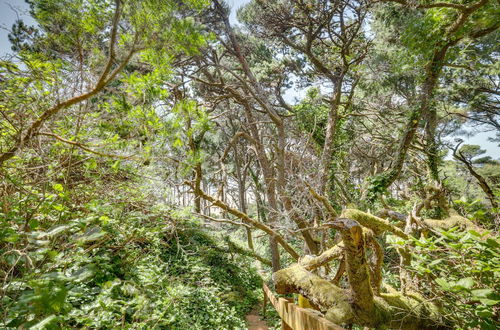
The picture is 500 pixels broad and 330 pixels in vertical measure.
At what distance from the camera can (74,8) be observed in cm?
194

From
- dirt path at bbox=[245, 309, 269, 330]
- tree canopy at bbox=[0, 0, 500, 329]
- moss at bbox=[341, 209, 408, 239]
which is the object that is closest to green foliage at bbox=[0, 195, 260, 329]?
tree canopy at bbox=[0, 0, 500, 329]

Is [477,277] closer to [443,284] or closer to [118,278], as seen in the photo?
[443,284]

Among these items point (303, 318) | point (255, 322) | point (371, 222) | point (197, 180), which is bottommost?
point (255, 322)

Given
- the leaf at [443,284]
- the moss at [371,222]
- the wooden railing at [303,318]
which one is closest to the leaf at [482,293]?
the leaf at [443,284]

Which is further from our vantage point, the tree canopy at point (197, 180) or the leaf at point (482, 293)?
the tree canopy at point (197, 180)

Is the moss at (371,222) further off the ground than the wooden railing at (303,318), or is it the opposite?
the moss at (371,222)

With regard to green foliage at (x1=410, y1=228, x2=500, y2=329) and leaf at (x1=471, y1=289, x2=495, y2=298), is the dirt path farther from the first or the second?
leaf at (x1=471, y1=289, x2=495, y2=298)

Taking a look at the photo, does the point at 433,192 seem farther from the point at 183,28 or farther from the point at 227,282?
the point at 227,282

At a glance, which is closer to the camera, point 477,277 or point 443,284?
point 443,284

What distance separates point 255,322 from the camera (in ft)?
22.0

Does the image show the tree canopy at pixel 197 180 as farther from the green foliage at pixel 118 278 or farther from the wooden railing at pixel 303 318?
the wooden railing at pixel 303 318

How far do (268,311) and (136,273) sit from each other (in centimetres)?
486

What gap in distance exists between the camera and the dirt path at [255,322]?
6.38 metres

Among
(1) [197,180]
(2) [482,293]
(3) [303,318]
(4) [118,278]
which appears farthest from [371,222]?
(4) [118,278]
